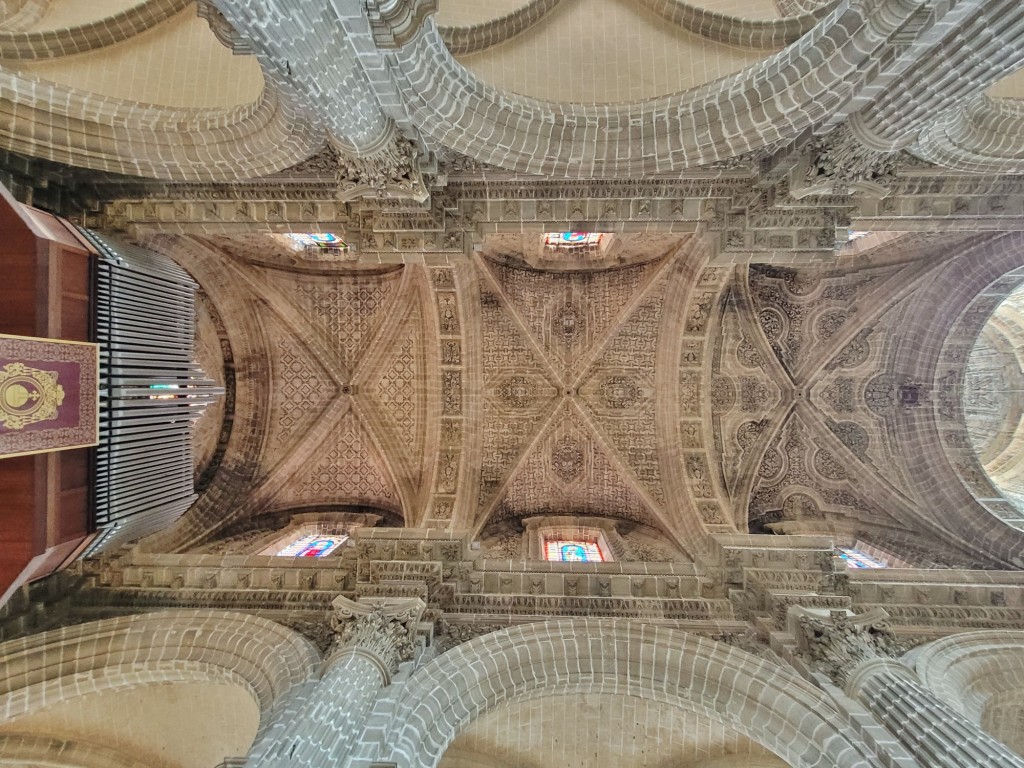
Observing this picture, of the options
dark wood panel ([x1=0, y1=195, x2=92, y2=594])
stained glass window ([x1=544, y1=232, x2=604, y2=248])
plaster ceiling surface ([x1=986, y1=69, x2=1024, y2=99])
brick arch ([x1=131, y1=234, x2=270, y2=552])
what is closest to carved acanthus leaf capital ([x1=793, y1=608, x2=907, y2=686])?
plaster ceiling surface ([x1=986, y1=69, x2=1024, y2=99])

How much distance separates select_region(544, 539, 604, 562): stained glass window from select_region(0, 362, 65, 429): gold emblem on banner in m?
7.81

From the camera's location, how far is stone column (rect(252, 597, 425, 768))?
416cm

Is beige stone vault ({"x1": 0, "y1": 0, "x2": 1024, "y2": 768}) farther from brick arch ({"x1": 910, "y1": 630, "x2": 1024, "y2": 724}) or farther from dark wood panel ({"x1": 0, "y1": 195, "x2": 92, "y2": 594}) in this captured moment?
dark wood panel ({"x1": 0, "y1": 195, "x2": 92, "y2": 594})

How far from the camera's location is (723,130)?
533 cm

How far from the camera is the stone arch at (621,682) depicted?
5.16 meters

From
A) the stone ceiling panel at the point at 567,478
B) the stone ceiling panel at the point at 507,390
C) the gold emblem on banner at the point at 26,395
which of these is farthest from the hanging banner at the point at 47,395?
the stone ceiling panel at the point at 567,478

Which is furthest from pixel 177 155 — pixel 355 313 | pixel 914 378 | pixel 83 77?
pixel 914 378

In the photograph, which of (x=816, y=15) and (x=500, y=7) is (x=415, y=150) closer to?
(x=500, y=7)

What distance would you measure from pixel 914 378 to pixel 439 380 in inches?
408

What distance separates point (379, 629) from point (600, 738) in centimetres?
395

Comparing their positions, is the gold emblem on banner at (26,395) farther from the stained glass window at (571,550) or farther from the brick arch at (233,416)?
the stained glass window at (571,550)

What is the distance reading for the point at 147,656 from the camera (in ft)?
20.0

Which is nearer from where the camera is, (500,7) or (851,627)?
(851,627)

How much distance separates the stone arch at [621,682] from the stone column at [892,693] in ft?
1.46
